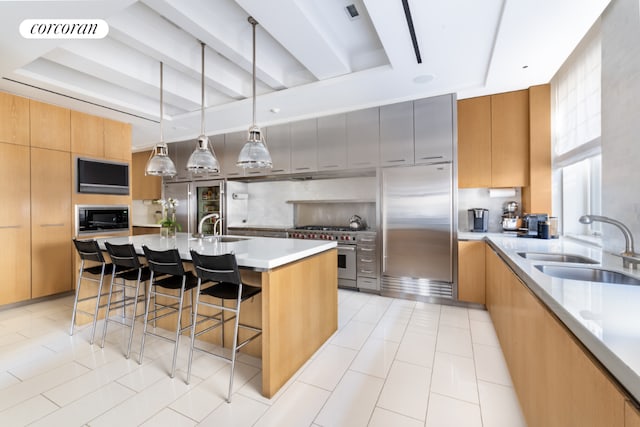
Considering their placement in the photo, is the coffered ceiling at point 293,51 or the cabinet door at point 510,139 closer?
the coffered ceiling at point 293,51

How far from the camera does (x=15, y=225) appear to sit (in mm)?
3320

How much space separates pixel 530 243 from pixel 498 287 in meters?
0.49

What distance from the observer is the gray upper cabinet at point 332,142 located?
3922mm

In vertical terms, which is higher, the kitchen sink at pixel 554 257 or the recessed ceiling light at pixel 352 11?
the recessed ceiling light at pixel 352 11

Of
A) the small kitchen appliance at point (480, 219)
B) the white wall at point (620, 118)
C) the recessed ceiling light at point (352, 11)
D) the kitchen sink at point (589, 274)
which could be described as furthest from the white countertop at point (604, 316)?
the recessed ceiling light at point (352, 11)

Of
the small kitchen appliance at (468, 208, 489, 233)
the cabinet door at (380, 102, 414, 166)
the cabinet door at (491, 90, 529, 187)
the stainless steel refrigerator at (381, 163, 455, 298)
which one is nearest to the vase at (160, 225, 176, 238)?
the stainless steel refrigerator at (381, 163, 455, 298)

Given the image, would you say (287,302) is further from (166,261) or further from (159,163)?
(159,163)

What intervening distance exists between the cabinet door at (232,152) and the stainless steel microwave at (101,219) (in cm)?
168

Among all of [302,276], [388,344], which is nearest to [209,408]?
[302,276]

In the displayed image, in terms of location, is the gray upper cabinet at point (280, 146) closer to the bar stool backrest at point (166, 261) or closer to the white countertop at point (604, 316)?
the bar stool backrest at point (166, 261)

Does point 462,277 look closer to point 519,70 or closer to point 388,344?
point 388,344

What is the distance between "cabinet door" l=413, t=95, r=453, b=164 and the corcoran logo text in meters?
3.16

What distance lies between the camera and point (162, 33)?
8.13 feet

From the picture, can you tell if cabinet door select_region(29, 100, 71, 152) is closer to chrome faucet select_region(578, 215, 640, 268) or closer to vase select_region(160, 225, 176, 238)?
vase select_region(160, 225, 176, 238)
